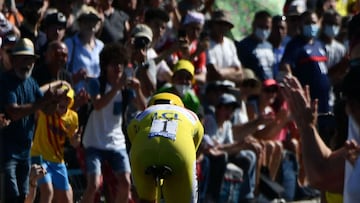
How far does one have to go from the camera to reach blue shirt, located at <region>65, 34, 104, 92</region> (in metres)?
11.7

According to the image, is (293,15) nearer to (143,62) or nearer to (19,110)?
(143,62)

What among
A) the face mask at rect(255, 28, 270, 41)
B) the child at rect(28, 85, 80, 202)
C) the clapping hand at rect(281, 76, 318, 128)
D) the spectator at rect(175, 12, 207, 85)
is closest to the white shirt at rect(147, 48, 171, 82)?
the spectator at rect(175, 12, 207, 85)

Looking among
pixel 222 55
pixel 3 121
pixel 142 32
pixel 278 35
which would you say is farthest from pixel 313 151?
pixel 278 35

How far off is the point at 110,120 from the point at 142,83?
2.62 feet

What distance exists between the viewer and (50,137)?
34.7ft

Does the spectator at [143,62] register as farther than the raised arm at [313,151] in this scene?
Yes

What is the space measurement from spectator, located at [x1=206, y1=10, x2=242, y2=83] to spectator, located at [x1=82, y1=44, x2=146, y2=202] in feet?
7.43

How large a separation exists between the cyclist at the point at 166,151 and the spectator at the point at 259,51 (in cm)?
528

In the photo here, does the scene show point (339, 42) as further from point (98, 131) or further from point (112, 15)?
point (98, 131)

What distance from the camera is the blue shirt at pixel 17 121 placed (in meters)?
9.80

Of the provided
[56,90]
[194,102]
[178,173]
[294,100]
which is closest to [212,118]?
[194,102]

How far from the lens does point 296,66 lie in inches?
547

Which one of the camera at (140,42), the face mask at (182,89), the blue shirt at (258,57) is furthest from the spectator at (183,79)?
the blue shirt at (258,57)

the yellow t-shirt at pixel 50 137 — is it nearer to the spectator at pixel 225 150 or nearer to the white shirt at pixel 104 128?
the white shirt at pixel 104 128
